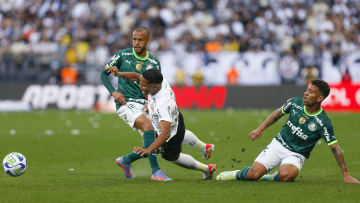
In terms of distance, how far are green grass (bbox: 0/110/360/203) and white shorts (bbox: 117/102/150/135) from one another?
0.89 meters

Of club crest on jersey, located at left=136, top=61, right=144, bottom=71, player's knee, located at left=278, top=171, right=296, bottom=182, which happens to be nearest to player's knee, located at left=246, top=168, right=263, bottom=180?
player's knee, located at left=278, top=171, right=296, bottom=182

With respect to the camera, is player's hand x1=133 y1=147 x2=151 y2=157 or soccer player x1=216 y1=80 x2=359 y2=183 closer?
player's hand x1=133 y1=147 x2=151 y2=157

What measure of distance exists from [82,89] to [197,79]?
4.98 meters

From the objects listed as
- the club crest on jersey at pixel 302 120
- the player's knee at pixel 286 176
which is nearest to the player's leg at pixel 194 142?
the player's knee at pixel 286 176

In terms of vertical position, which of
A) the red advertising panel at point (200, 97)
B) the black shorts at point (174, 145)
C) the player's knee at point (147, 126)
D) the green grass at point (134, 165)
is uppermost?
the player's knee at point (147, 126)

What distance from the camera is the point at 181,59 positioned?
98.6 feet

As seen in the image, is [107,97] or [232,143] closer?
[232,143]

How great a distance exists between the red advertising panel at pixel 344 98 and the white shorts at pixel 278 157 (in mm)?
17604

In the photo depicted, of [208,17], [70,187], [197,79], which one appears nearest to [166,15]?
[208,17]

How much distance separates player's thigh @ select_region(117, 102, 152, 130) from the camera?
34.9ft

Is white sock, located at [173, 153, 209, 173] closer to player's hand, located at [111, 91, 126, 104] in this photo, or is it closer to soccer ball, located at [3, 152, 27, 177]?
player's hand, located at [111, 91, 126, 104]

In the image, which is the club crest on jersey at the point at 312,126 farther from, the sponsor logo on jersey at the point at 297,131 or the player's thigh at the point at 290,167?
the player's thigh at the point at 290,167

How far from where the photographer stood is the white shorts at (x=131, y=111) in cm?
1083

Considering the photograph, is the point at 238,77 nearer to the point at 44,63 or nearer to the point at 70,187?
the point at 44,63
